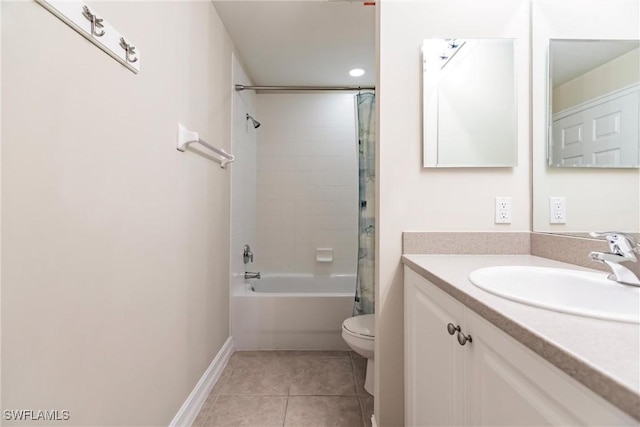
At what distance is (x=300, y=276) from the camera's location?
3.09m

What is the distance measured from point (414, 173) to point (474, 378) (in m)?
0.83

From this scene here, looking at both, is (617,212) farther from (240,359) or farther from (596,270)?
(240,359)

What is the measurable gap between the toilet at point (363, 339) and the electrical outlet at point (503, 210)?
91cm

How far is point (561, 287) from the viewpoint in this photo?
2.96 feet

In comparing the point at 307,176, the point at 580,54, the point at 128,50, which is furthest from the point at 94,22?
the point at 307,176

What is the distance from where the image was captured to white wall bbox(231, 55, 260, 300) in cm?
233

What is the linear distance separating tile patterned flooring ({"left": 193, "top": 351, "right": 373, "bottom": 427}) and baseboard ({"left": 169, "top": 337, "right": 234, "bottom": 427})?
0.13ft

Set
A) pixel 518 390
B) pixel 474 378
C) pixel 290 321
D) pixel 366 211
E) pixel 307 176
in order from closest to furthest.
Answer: pixel 518 390, pixel 474 378, pixel 366 211, pixel 290 321, pixel 307 176

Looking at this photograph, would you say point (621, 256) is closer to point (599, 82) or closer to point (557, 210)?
point (557, 210)

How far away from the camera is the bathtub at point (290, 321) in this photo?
229 cm

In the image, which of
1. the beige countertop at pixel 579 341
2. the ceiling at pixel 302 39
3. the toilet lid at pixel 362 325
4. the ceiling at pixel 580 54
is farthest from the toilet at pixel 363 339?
the ceiling at pixel 302 39

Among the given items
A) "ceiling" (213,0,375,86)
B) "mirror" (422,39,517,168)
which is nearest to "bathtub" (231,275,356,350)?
"mirror" (422,39,517,168)

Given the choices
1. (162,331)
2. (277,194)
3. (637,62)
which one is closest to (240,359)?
(162,331)

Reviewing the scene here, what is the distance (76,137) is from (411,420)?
151cm
